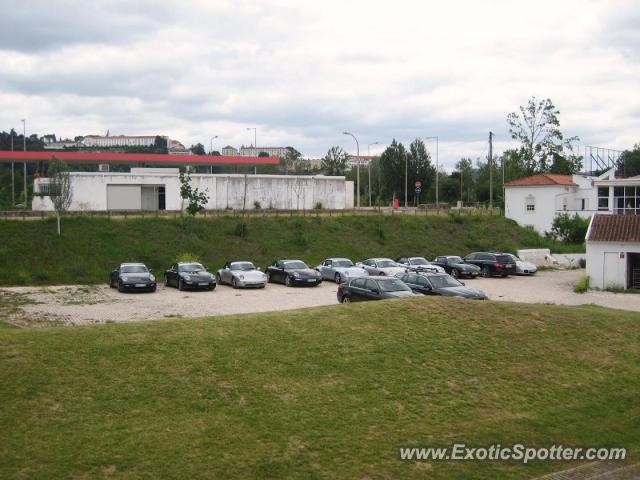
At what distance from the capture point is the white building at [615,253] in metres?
33.8

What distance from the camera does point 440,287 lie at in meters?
23.5

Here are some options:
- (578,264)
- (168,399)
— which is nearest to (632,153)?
(578,264)

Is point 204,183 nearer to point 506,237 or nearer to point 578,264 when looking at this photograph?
point 506,237

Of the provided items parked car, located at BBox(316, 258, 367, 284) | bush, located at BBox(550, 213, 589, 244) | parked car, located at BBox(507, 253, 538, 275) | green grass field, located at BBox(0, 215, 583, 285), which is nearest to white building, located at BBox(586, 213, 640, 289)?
parked car, located at BBox(507, 253, 538, 275)

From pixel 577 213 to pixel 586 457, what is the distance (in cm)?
4835

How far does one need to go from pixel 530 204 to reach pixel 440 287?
125 ft

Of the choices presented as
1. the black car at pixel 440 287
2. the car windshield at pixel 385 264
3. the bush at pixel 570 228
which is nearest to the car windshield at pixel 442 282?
the black car at pixel 440 287

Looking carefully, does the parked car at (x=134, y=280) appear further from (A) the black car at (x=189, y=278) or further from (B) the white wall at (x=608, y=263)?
(B) the white wall at (x=608, y=263)

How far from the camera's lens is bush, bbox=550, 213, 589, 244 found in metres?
54.4

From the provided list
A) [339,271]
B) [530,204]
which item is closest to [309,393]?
[339,271]

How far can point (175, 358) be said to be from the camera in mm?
12664

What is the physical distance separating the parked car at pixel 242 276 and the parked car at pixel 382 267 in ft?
19.4

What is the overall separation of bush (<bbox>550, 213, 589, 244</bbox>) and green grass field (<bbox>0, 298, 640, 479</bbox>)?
132 feet

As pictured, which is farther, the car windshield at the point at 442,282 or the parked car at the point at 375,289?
the car windshield at the point at 442,282
